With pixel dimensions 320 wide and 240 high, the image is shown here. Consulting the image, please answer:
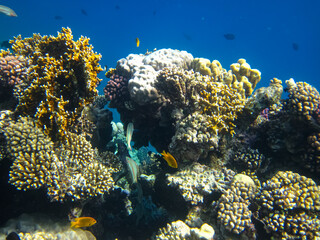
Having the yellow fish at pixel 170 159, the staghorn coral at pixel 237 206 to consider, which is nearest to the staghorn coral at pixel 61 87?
the yellow fish at pixel 170 159

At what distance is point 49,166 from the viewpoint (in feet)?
12.0

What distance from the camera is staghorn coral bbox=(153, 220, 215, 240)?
11.3 feet

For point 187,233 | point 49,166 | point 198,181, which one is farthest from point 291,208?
point 49,166

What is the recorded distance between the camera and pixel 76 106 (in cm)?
440

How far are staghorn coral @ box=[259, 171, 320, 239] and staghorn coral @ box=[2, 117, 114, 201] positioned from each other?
346cm

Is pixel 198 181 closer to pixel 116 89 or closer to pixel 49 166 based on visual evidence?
pixel 49 166

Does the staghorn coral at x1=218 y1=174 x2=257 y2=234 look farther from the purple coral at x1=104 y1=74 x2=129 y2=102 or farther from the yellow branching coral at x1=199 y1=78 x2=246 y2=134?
the purple coral at x1=104 y1=74 x2=129 y2=102

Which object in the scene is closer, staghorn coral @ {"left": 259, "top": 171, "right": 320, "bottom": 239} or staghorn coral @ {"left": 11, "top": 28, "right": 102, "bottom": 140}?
staghorn coral @ {"left": 259, "top": 171, "right": 320, "bottom": 239}

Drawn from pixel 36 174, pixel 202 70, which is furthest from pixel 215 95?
pixel 36 174

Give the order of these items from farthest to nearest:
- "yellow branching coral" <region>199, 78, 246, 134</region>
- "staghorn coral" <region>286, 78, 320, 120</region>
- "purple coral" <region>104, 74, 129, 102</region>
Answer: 1. "purple coral" <region>104, 74, 129, 102</region>
2. "yellow branching coral" <region>199, 78, 246, 134</region>
3. "staghorn coral" <region>286, 78, 320, 120</region>

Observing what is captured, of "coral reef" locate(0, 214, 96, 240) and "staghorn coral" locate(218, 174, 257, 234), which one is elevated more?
"staghorn coral" locate(218, 174, 257, 234)

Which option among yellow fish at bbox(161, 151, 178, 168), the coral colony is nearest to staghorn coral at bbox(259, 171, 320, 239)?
the coral colony

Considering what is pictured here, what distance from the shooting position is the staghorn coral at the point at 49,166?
348 cm

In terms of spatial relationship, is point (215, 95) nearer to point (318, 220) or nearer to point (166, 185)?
point (166, 185)
